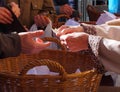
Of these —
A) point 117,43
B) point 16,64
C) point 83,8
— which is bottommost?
point 83,8

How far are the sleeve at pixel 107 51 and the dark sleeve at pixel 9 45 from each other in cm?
20

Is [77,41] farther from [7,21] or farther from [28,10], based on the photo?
[28,10]

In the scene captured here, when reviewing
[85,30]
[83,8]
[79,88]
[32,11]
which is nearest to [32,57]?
[85,30]

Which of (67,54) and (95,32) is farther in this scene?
(67,54)

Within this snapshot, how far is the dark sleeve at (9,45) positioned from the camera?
852mm

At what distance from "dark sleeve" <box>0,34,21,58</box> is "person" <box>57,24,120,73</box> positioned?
15 cm

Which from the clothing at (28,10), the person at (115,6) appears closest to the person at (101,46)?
the clothing at (28,10)

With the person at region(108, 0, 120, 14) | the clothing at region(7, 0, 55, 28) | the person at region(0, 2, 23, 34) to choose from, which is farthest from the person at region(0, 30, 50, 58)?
the person at region(108, 0, 120, 14)

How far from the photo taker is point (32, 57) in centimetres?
118

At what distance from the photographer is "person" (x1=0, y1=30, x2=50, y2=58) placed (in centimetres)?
86

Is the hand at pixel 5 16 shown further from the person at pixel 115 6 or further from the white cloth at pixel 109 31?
the person at pixel 115 6

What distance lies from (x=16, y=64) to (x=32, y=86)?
1.02ft

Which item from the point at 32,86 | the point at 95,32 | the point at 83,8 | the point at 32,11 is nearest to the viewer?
the point at 32,86

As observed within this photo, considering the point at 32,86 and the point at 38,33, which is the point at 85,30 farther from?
the point at 32,86
